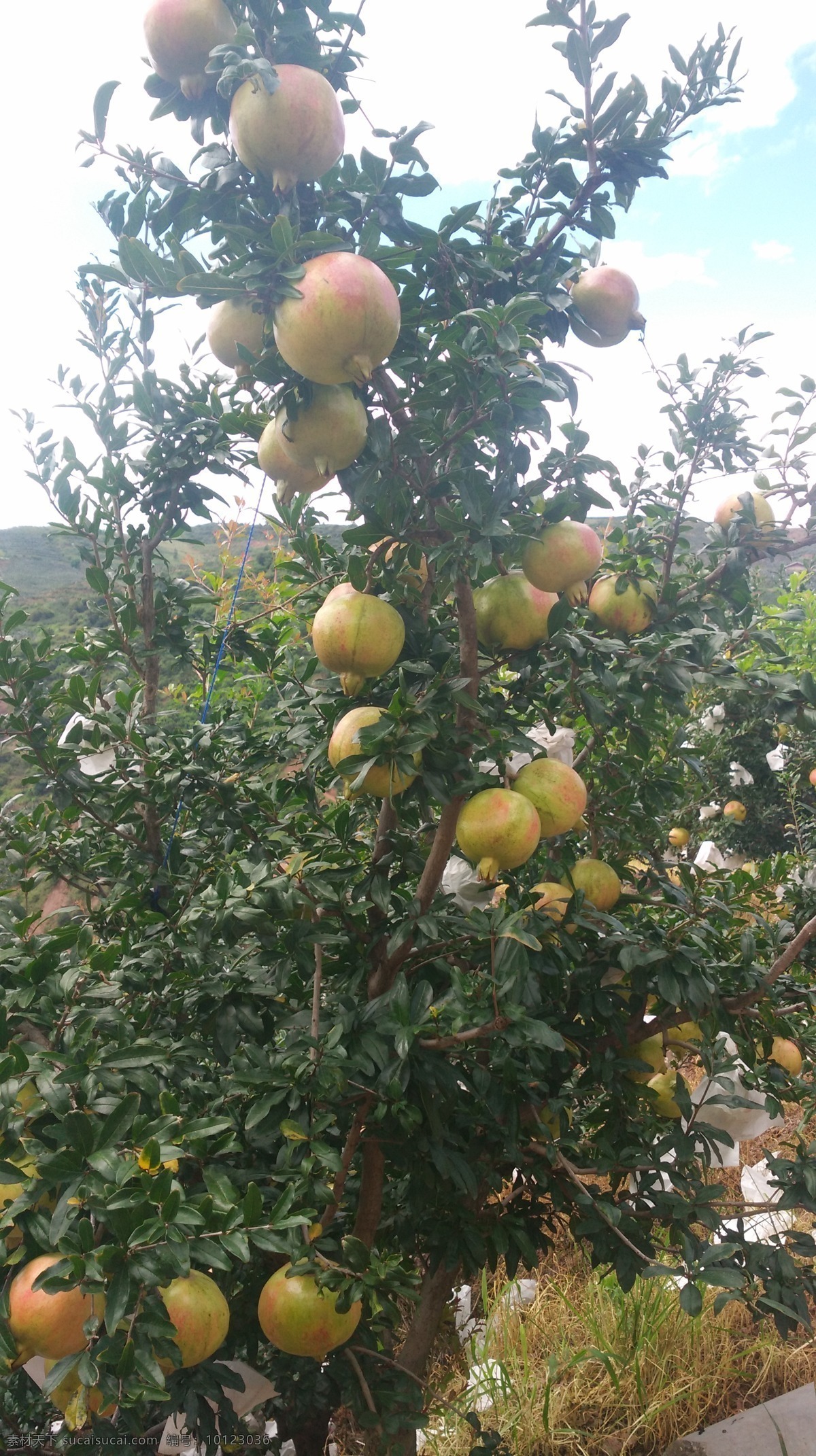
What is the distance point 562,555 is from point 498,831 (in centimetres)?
43

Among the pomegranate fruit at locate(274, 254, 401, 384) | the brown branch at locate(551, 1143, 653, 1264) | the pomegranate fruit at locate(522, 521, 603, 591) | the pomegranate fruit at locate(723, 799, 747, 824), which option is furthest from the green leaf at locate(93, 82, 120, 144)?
the pomegranate fruit at locate(723, 799, 747, 824)

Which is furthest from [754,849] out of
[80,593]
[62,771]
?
[80,593]

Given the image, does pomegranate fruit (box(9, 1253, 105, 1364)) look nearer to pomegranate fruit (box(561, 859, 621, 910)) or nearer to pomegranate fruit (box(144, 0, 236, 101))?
pomegranate fruit (box(561, 859, 621, 910))

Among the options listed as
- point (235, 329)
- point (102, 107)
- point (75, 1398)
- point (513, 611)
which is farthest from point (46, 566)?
point (75, 1398)

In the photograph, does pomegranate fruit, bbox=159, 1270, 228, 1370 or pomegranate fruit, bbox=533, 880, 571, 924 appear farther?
pomegranate fruit, bbox=533, 880, 571, 924

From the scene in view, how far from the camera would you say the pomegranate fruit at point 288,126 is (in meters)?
1.02

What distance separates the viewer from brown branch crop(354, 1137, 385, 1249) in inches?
63.5

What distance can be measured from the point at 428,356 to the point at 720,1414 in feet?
9.95

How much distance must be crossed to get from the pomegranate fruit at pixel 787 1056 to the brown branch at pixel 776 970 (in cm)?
22

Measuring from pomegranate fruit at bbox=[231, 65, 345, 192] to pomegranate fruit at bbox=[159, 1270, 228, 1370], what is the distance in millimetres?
1352

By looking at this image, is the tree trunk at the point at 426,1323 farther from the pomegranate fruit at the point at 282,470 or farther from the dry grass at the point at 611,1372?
the pomegranate fruit at the point at 282,470

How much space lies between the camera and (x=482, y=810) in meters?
1.27

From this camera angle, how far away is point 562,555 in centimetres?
129

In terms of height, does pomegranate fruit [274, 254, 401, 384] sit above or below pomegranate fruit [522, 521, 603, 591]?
above
